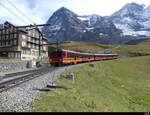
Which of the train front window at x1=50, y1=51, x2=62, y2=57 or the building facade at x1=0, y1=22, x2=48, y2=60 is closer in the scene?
the train front window at x1=50, y1=51, x2=62, y2=57

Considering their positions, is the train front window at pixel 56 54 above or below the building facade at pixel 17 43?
below

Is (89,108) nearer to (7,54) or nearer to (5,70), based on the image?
(5,70)

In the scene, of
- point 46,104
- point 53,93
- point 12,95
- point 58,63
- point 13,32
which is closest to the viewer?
point 46,104

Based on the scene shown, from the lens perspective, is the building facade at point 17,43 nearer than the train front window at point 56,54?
No

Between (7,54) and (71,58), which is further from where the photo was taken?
(7,54)

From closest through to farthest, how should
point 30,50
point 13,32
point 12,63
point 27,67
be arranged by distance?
point 12,63
point 27,67
point 13,32
point 30,50

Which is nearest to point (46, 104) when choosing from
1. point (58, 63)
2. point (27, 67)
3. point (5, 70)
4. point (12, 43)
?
point (5, 70)

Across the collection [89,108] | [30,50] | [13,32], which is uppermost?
[13,32]

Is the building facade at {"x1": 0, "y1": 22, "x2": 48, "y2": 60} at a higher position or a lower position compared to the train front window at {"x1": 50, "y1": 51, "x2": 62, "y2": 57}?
higher

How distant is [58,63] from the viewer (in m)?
42.4

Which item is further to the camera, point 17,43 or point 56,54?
point 17,43

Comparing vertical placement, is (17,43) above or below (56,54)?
above

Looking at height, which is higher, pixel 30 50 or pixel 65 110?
pixel 30 50

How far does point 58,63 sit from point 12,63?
9.36 m
